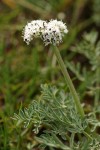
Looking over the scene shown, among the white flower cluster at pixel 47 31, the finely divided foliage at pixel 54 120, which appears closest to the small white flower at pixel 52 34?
the white flower cluster at pixel 47 31

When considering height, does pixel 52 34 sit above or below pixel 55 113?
above

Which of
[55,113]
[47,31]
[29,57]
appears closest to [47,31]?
[47,31]

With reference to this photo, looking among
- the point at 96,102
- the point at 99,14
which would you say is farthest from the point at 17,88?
the point at 99,14

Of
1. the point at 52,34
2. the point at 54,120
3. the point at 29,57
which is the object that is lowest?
the point at 54,120

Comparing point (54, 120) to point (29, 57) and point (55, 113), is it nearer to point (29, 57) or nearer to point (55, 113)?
point (55, 113)

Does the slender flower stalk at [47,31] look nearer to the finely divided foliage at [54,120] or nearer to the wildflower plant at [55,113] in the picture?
the wildflower plant at [55,113]

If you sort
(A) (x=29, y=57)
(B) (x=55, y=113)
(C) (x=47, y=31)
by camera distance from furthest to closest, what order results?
(A) (x=29, y=57) → (B) (x=55, y=113) → (C) (x=47, y=31)
